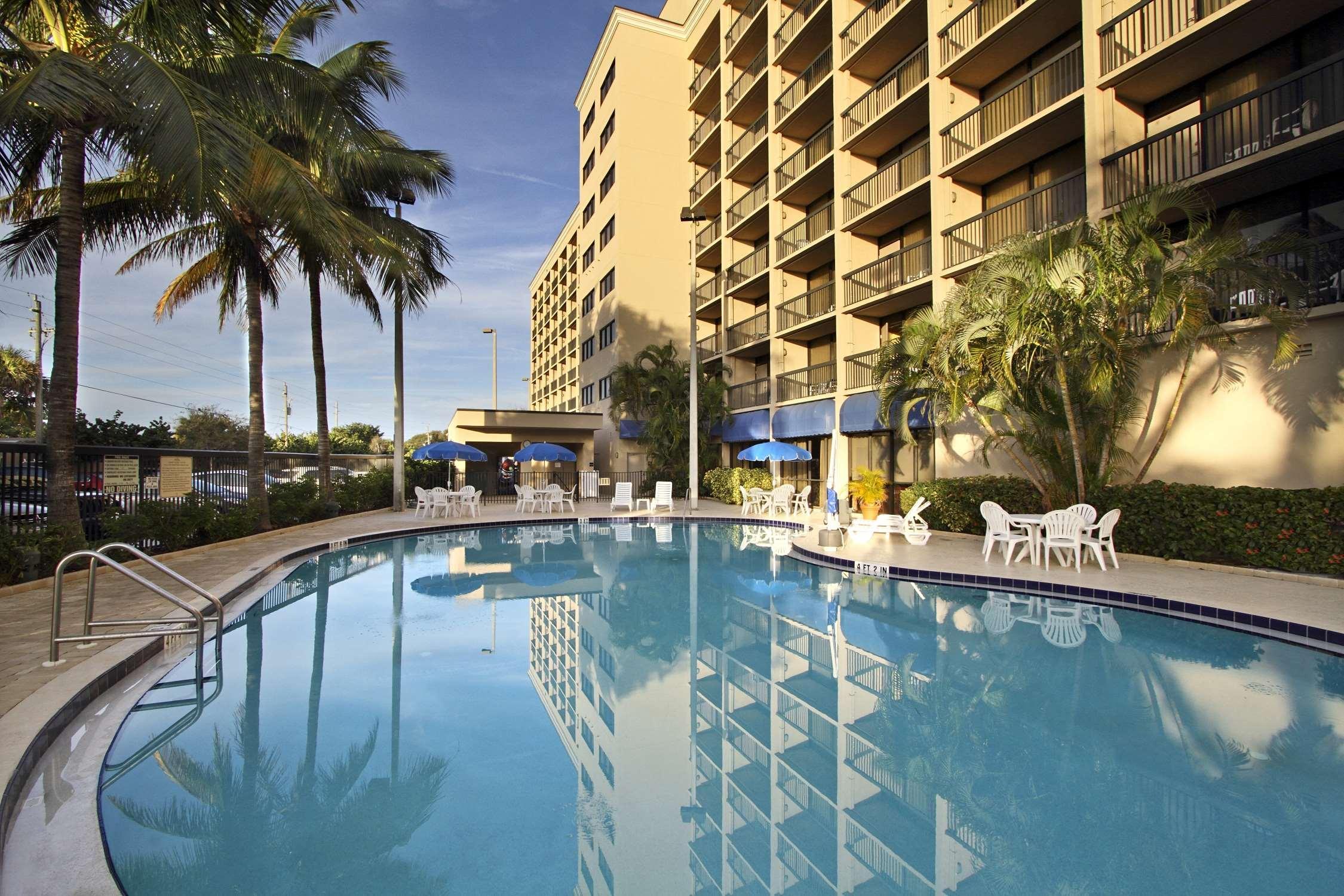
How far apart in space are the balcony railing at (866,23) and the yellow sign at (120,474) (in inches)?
809

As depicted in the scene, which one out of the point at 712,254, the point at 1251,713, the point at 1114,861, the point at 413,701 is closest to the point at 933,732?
the point at 1114,861

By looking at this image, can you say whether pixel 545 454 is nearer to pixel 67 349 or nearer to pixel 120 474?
pixel 120 474

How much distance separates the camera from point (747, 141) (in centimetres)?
2583

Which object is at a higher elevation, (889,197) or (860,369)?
(889,197)

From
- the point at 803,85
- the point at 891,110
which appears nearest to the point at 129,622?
the point at 891,110

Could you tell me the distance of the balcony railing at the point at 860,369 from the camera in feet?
61.9

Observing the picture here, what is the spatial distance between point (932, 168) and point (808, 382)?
25.9ft

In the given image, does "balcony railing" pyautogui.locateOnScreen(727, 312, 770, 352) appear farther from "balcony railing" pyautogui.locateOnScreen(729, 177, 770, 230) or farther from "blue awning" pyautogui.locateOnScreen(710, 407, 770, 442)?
"balcony railing" pyautogui.locateOnScreen(729, 177, 770, 230)

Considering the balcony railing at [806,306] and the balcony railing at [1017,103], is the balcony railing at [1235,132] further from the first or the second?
the balcony railing at [806,306]

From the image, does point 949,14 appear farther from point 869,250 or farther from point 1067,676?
point 1067,676

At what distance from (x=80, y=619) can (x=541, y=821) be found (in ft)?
20.8

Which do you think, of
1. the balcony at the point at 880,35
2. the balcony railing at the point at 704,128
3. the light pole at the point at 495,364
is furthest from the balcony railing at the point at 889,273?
the light pole at the point at 495,364

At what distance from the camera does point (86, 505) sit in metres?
10.9

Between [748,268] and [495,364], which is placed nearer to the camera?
[748,268]
